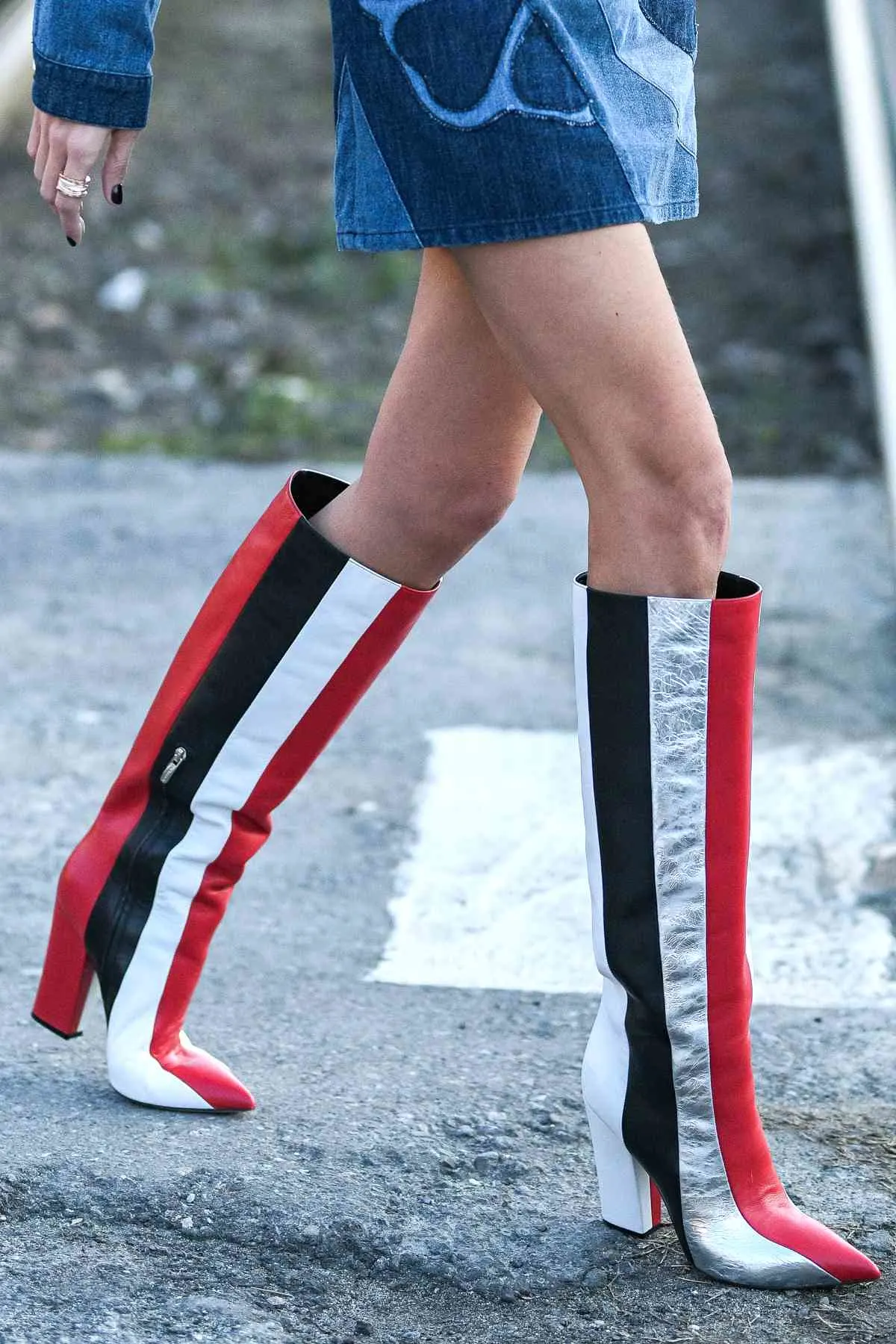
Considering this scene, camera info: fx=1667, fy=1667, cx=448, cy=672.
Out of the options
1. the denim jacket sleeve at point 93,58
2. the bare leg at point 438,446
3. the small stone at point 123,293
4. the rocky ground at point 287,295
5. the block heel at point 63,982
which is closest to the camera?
the denim jacket sleeve at point 93,58

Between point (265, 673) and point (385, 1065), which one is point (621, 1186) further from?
point (265, 673)

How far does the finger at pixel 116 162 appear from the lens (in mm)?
1544

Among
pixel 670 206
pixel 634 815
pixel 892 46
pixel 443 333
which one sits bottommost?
pixel 634 815

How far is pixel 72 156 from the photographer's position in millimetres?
1515

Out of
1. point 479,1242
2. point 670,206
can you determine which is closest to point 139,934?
point 479,1242

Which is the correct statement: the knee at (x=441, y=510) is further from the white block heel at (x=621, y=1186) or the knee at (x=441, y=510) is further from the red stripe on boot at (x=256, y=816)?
the white block heel at (x=621, y=1186)

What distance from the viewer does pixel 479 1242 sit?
1.63 metres

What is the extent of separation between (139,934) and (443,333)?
0.71 meters

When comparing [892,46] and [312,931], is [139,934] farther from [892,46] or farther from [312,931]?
[892,46]

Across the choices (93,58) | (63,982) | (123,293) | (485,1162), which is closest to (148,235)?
(123,293)

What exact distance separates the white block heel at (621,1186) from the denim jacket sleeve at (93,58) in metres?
1.03

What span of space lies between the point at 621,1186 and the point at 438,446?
742mm

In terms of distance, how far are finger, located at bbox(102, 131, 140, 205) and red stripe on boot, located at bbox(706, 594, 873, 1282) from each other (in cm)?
69

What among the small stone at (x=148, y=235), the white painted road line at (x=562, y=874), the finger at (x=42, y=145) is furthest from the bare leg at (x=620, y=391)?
the small stone at (x=148, y=235)
